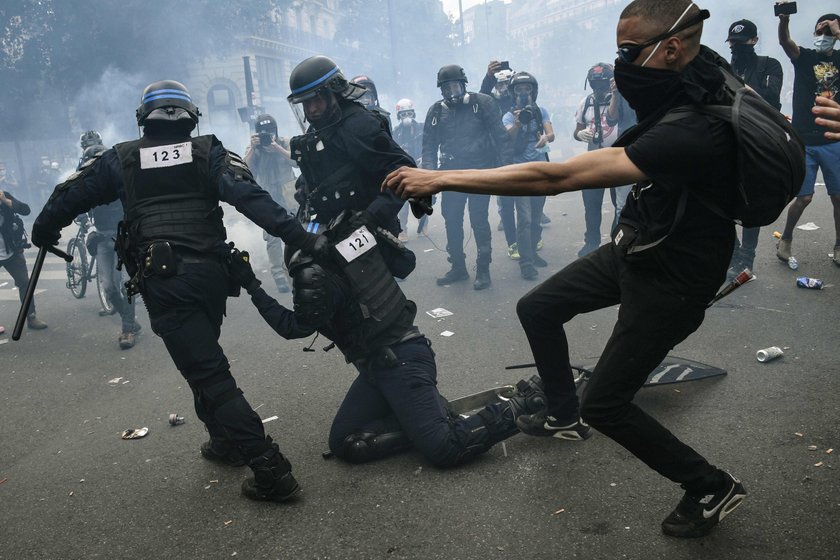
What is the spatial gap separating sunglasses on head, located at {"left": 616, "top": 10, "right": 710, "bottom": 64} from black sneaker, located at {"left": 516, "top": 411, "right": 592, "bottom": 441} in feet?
6.10

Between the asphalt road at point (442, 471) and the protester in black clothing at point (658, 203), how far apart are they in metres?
0.40

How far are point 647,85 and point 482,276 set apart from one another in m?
5.14

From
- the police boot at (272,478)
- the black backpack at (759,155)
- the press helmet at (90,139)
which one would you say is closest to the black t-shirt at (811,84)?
the black backpack at (759,155)

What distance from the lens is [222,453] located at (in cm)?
389

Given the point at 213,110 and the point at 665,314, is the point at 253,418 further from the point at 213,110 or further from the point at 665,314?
the point at 213,110

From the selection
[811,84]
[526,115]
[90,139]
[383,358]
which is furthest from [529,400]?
[90,139]

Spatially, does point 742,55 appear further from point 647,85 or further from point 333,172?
point 647,85

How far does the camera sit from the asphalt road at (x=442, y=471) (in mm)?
2883

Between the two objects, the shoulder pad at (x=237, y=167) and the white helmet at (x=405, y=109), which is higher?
the white helmet at (x=405, y=109)

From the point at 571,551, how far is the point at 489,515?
442 millimetres

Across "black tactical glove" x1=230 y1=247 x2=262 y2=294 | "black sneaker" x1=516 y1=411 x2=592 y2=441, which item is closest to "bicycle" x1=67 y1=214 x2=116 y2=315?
"black tactical glove" x1=230 y1=247 x2=262 y2=294

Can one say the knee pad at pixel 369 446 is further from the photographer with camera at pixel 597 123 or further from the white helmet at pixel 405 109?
the white helmet at pixel 405 109

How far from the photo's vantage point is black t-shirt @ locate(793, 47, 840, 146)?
20.0 feet

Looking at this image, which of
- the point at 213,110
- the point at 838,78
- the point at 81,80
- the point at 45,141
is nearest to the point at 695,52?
the point at 838,78
